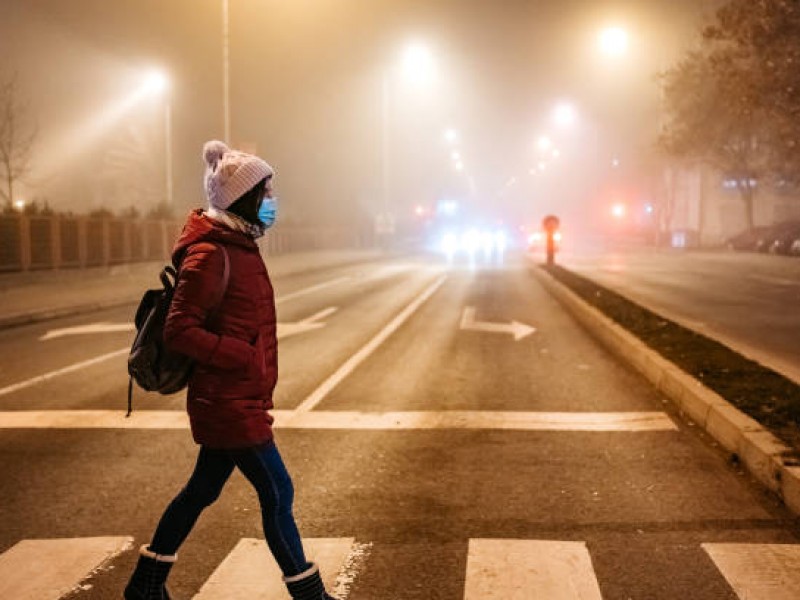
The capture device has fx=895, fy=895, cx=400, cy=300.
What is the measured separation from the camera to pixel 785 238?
154ft

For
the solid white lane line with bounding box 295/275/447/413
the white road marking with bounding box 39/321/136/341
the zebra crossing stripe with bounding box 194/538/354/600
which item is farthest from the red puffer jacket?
the white road marking with bounding box 39/321/136/341

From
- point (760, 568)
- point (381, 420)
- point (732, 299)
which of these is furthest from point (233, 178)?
point (732, 299)

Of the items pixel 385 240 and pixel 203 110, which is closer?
pixel 385 240

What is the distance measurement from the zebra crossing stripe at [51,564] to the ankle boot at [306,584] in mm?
1200

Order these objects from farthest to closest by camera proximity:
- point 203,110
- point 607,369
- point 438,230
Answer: point 438,230, point 203,110, point 607,369

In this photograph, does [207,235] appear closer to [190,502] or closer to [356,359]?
[190,502]

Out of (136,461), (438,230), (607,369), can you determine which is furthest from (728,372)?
(438,230)

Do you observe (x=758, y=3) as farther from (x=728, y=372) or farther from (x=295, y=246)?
(x=295, y=246)

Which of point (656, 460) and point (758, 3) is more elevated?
point (758, 3)

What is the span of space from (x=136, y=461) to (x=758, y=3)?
2170 centimetres

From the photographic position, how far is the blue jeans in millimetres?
3455

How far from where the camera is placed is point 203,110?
6009cm

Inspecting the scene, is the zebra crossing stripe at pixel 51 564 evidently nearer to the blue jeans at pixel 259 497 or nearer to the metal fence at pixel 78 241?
the blue jeans at pixel 259 497

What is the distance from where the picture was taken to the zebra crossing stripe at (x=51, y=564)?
13.3 ft
